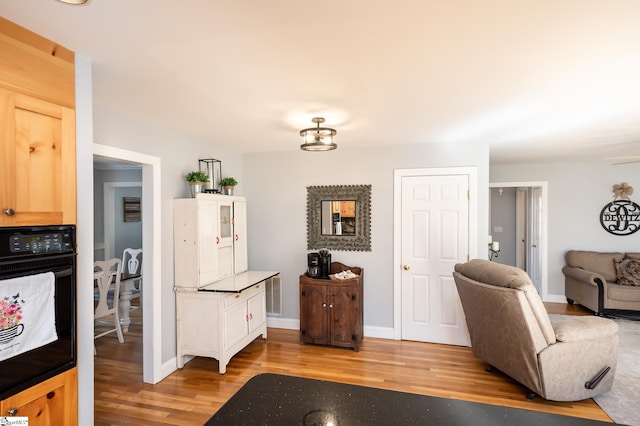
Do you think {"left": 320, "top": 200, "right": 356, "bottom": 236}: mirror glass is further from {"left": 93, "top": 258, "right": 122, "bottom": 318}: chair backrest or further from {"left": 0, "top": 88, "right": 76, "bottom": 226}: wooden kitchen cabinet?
{"left": 0, "top": 88, "right": 76, "bottom": 226}: wooden kitchen cabinet

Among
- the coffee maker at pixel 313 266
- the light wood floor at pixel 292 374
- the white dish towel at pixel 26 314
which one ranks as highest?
the white dish towel at pixel 26 314

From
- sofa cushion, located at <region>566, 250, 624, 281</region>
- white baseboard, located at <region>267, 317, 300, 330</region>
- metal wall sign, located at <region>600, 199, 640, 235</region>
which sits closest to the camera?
white baseboard, located at <region>267, 317, 300, 330</region>

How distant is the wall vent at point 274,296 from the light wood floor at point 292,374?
43 cm

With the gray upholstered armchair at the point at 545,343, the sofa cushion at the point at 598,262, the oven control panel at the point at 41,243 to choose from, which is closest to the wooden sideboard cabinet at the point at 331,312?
the gray upholstered armchair at the point at 545,343

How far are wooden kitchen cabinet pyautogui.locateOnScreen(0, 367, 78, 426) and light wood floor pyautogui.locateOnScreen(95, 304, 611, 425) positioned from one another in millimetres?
1076

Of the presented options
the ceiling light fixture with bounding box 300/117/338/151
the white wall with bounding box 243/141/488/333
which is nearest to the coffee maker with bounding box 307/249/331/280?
the white wall with bounding box 243/141/488/333

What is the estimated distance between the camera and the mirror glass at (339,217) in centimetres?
434

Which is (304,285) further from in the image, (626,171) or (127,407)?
(626,171)

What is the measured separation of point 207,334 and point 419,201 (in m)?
2.82

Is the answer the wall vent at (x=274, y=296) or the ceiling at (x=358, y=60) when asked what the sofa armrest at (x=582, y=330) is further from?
the wall vent at (x=274, y=296)

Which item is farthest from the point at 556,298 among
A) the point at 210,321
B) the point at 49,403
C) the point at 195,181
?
the point at 49,403

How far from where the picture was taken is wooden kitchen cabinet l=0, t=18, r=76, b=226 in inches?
56.6

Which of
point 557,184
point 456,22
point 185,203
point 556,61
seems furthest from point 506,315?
point 557,184

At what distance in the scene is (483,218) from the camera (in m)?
4.01
